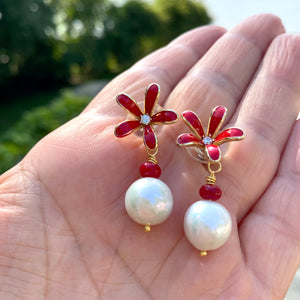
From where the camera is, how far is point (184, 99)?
8.74 feet

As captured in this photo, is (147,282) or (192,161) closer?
(147,282)

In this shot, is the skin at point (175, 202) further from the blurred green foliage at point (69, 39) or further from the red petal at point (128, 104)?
the blurred green foliage at point (69, 39)

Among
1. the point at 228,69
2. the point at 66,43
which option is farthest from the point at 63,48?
the point at 228,69

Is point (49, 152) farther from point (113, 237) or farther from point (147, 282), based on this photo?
point (147, 282)

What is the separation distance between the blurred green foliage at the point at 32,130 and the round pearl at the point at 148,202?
13.6 feet

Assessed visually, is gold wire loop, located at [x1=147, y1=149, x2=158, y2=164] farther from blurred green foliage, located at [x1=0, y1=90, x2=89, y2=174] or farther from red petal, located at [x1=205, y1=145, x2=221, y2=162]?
blurred green foliage, located at [x1=0, y1=90, x2=89, y2=174]

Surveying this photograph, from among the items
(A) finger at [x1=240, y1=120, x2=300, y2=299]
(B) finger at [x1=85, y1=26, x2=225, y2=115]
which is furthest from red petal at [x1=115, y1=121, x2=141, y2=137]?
(A) finger at [x1=240, y1=120, x2=300, y2=299]

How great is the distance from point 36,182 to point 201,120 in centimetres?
130

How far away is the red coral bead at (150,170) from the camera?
223cm

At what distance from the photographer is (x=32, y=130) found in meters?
6.97

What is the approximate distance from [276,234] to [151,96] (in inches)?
49.7

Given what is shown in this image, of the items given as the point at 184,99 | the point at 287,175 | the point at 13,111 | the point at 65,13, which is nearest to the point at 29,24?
the point at 13,111

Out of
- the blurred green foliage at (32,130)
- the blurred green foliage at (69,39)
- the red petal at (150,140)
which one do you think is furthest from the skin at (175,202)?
the blurred green foliage at (69,39)

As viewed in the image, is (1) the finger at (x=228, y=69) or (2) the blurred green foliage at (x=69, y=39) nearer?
(1) the finger at (x=228, y=69)
